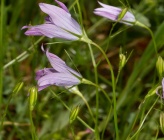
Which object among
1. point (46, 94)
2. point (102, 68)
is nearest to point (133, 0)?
point (102, 68)

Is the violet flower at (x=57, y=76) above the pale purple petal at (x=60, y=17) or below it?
below

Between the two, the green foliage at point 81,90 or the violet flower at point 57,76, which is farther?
the green foliage at point 81,90

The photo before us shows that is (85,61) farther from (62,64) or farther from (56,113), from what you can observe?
(62,64)

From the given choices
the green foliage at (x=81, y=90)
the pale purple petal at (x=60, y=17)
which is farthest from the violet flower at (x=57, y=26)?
the green foliage at (x=81, y=90)

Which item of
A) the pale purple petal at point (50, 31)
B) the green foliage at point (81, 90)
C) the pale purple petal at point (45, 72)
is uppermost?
the pale purple petal at point (50, 31)

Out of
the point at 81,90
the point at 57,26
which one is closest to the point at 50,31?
the point at 57,26

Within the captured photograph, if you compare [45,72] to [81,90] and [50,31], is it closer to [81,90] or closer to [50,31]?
[50,31]

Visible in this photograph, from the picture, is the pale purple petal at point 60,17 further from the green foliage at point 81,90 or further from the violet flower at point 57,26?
the green foliage at point 81,90

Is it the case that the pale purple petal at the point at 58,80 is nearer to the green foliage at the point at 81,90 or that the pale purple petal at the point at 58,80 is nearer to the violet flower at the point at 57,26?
the violet flower at the point at 57,26
